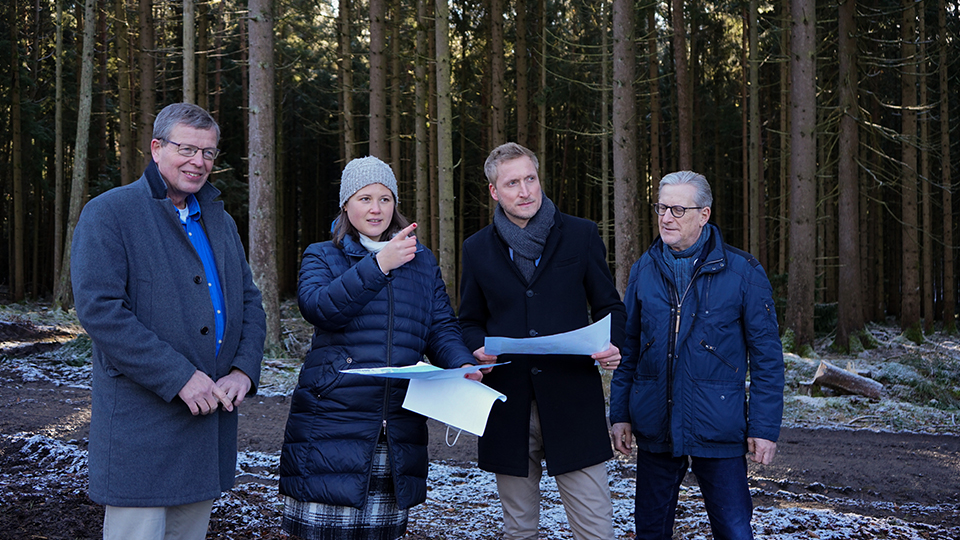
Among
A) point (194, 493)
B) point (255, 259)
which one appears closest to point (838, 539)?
point (194, 493)

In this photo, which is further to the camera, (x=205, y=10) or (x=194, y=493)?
(x=205, y=10)

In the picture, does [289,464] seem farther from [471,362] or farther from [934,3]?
[934,3]

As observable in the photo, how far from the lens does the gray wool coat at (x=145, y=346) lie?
97.0 inches

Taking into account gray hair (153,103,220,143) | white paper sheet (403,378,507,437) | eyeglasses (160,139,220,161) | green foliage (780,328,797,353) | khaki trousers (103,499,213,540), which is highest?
gray hair (153,103,220,143)

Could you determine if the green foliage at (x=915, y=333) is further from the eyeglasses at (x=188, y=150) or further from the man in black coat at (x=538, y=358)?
the eyeglasses at (x=188, y=150)

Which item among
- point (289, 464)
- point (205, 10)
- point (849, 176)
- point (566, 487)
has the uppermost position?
point (205, 10)

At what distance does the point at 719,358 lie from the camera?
Answer: 3189 mm

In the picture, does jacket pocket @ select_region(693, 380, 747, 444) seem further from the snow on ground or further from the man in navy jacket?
the snow on ground

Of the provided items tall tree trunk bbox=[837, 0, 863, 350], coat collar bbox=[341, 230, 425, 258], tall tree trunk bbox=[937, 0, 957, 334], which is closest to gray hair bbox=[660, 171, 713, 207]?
coat collar bbox=[341, 230, 425, 258]

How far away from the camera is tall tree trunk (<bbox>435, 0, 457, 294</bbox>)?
13219 millimetres

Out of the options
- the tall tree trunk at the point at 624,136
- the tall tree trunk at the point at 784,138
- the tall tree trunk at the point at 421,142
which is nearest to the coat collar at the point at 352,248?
the tall tree trunk at the point at 624,136

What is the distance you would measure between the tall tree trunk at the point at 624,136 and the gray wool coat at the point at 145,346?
8.18 metres

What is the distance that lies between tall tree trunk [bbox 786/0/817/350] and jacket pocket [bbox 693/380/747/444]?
1073 centimetres

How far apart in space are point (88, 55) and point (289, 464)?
17.3 metres
